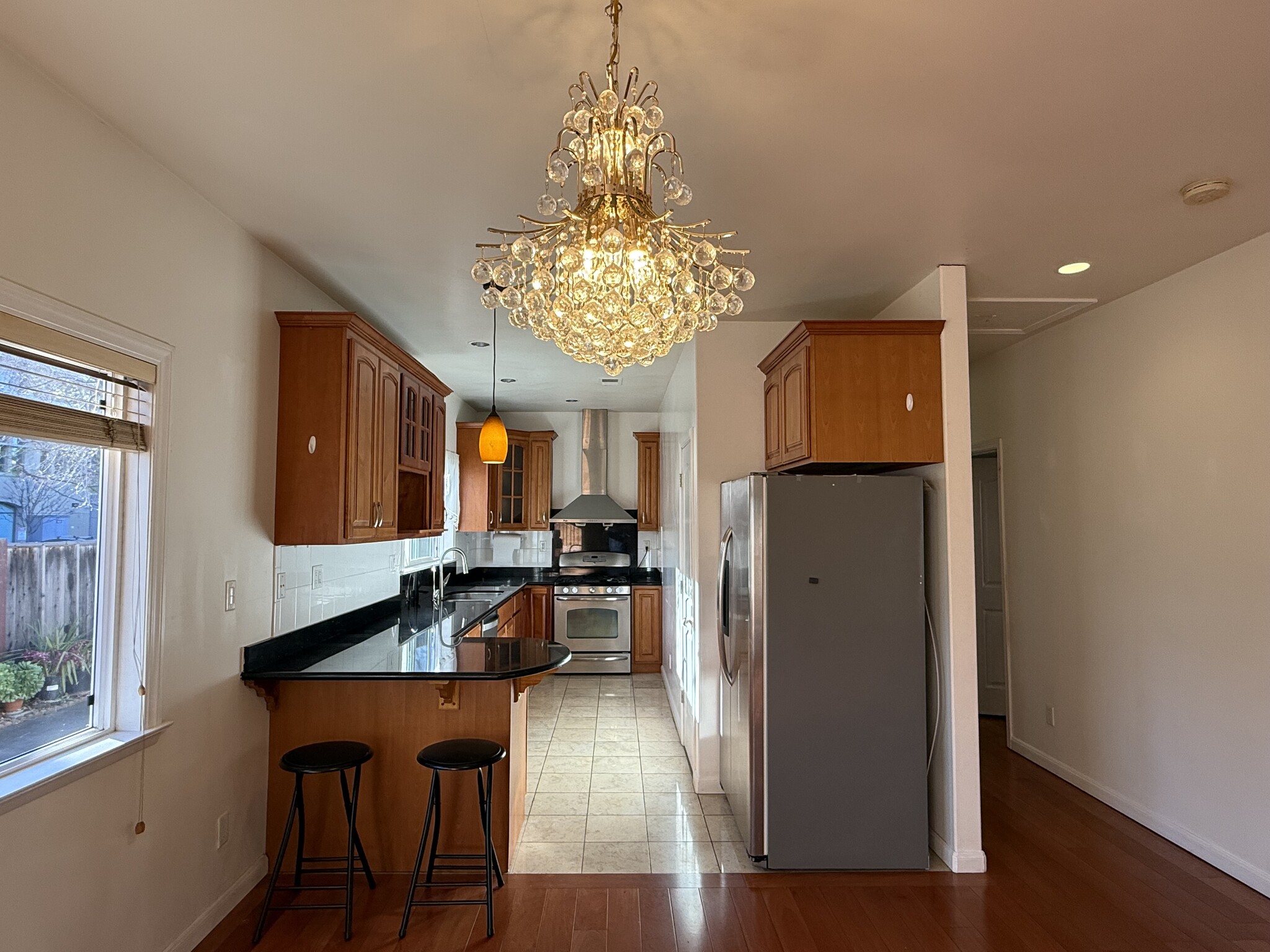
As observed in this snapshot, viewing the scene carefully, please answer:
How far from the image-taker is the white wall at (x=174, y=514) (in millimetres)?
1840

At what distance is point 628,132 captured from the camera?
1.52 m

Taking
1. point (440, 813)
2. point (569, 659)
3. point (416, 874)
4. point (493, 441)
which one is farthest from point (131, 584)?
point (493, 441)

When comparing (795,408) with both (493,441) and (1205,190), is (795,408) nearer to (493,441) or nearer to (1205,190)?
(1205,190)

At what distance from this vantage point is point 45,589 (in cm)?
199

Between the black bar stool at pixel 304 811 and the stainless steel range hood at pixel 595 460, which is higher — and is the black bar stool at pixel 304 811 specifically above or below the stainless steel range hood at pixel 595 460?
below

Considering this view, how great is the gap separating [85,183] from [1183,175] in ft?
11.1

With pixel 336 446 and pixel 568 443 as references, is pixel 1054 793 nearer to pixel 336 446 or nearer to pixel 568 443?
pixel 336 446

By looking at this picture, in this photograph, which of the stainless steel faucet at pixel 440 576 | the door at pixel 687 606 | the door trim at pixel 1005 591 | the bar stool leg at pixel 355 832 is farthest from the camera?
the stainless steel faucet at pixel 440 576

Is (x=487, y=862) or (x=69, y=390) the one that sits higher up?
(x=69, y=390)

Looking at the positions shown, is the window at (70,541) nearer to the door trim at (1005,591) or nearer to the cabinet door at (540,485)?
the door trim at (1005,591)

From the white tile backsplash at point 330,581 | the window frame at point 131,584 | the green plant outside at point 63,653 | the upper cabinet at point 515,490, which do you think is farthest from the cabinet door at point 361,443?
the upper cabinet at point 515,490

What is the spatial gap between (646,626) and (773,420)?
359 centimetres

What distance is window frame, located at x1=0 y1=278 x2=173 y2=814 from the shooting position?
2.17 m

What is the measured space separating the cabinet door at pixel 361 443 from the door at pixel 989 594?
4230 mm
